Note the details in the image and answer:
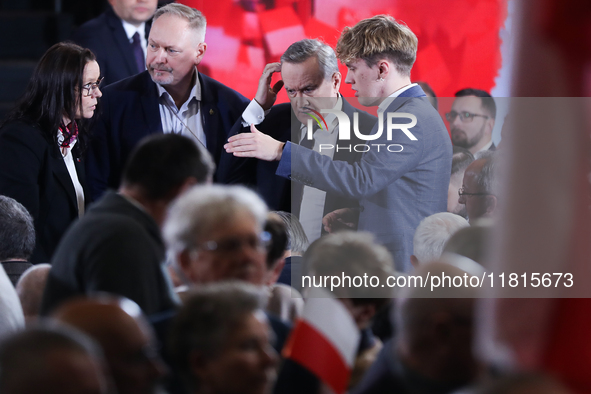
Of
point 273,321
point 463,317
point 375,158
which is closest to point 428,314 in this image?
point 463,317

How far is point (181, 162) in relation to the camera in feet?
5.24

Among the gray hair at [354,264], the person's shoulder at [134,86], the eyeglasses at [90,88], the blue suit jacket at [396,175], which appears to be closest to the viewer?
the gray hair at [354,264]

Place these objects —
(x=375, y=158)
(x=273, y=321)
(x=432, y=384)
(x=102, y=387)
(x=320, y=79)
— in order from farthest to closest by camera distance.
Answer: (x=320, y=79) < (x=375, y=158) < (x=273, y=321) < (x=432, y=384) < (x=102, y=387)

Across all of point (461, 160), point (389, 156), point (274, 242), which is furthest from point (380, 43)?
point (274, 242)

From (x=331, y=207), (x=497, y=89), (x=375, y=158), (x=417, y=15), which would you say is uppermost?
(x=417, y=15)

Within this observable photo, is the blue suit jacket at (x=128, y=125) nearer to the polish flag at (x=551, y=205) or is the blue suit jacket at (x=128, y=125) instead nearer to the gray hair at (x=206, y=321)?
the gray hair at (x=206, y=321)

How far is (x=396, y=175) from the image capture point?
2725 mm

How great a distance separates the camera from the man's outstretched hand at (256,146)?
2.93m

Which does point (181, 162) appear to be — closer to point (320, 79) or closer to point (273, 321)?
point (273, 321)

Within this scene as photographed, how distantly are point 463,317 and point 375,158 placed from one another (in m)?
1.55

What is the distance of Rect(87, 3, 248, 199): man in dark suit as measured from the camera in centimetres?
337

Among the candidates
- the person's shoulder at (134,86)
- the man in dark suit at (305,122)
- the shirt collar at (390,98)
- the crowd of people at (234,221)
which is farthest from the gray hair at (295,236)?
the person's shoulder at (134,86)

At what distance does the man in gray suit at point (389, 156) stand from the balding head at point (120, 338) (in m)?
1.69

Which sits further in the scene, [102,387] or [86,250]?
[86,250]
